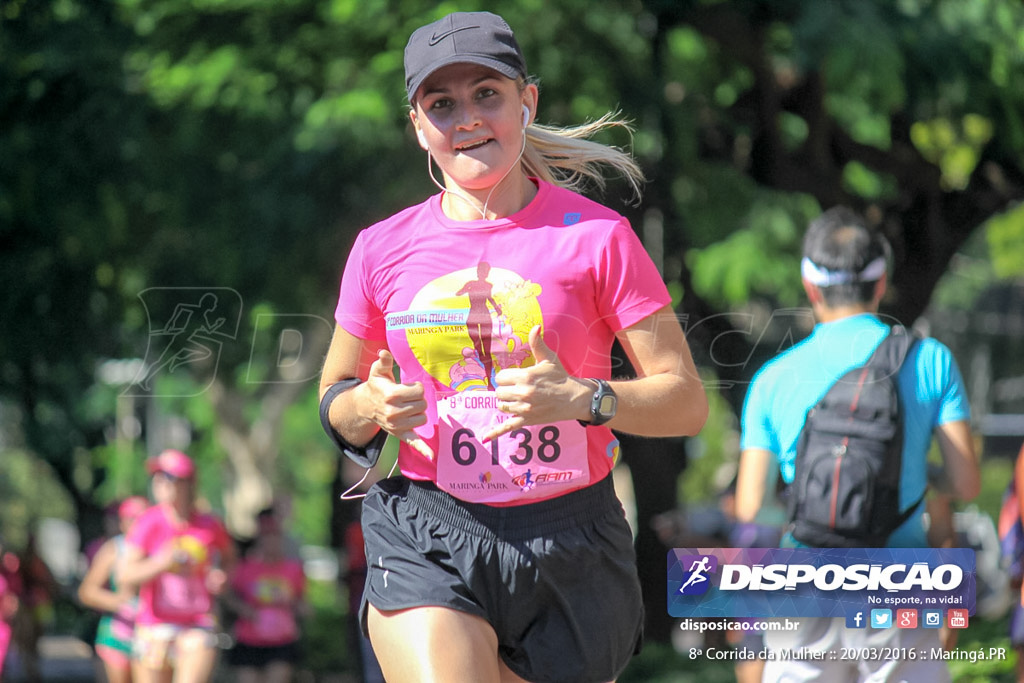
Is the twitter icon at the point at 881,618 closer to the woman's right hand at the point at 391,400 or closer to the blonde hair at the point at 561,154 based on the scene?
the blonde hair at the point at 561,154

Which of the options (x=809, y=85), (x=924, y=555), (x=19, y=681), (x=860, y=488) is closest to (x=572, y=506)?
(x=860, y=488)

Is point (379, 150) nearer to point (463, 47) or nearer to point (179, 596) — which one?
point (179, 596)

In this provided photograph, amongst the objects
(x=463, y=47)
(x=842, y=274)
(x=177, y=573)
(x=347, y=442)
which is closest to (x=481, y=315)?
(x=347, y=442)

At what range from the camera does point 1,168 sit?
8.53 m

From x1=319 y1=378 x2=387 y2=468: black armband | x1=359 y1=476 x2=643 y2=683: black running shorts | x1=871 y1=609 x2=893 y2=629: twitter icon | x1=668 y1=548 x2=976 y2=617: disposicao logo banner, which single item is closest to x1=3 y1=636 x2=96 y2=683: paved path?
x1=668 y1=548 x2=976 y2=617: disposicao logo banner

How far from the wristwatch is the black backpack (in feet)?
5.08

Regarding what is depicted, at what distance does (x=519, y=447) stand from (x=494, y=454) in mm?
57

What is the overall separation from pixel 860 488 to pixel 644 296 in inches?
58.1

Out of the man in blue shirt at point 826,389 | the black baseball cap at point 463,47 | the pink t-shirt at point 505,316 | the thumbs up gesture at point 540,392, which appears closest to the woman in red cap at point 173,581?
the man in blue shirt at point 826,389

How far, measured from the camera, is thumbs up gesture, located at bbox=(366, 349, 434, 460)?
274 cm

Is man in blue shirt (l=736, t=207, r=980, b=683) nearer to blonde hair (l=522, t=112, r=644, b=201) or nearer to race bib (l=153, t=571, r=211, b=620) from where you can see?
blonde hair (l=522, t=112, r=644, b=201)

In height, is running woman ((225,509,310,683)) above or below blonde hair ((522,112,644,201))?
below

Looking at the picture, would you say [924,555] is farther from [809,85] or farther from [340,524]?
[340,524]

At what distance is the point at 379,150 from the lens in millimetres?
9969
